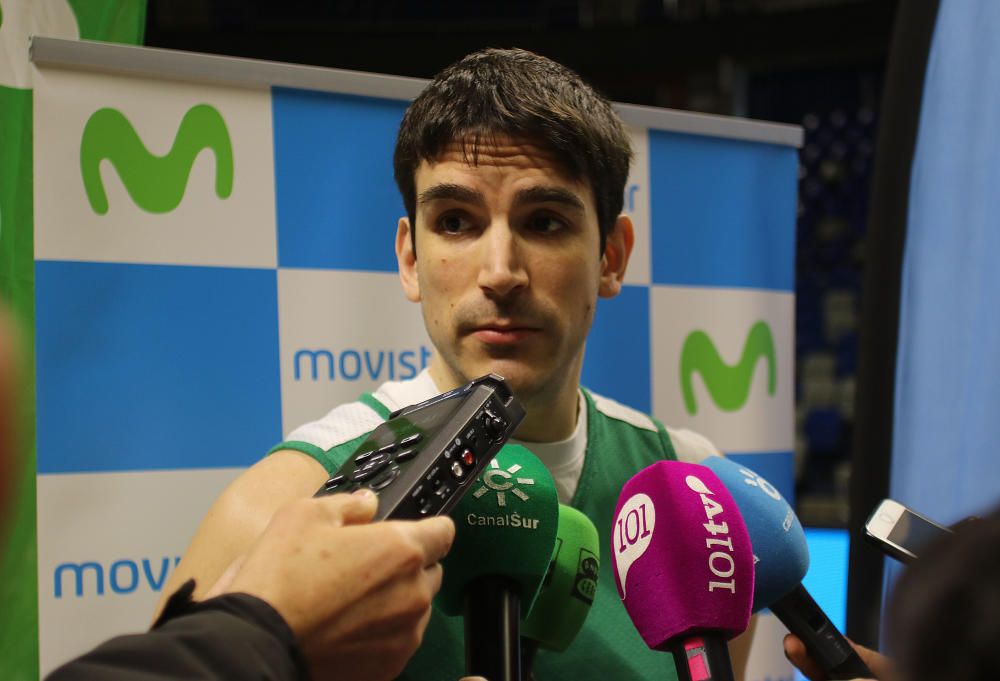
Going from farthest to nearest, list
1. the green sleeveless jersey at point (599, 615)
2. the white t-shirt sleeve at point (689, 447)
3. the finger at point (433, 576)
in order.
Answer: the white t-shirt sleeve at point (689, 447) → the green sleeveless jersey at point (599, 615) → the finger at point (433, 576)

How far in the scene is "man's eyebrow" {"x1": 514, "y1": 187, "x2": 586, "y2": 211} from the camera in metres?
1.15

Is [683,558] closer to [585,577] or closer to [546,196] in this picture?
[585,577]

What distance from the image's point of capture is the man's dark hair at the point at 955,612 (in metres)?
0.34

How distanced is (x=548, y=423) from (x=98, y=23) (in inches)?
33.4

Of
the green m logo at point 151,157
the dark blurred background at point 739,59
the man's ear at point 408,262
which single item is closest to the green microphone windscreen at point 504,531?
the man's ear at point 408,262

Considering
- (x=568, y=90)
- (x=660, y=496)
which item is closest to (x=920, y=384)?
(x=568, y=90)

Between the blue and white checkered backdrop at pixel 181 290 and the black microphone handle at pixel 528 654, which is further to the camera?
the blue and white checkered backdrop at pixel 181 290

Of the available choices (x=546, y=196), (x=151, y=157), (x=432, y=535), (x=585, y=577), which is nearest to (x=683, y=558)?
(x=585, y=577)

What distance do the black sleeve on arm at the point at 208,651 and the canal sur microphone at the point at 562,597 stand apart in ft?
1.09

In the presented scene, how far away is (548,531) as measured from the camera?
771 mm

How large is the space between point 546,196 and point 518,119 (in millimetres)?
96

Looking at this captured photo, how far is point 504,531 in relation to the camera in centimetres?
74

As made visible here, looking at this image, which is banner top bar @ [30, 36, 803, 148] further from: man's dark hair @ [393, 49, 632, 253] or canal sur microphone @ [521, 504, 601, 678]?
canal sur microphone @ [521, 504, 601, 678]

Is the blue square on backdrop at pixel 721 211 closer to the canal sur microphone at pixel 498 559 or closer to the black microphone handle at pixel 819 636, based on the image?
the black microphone handle at pixel 819 636
